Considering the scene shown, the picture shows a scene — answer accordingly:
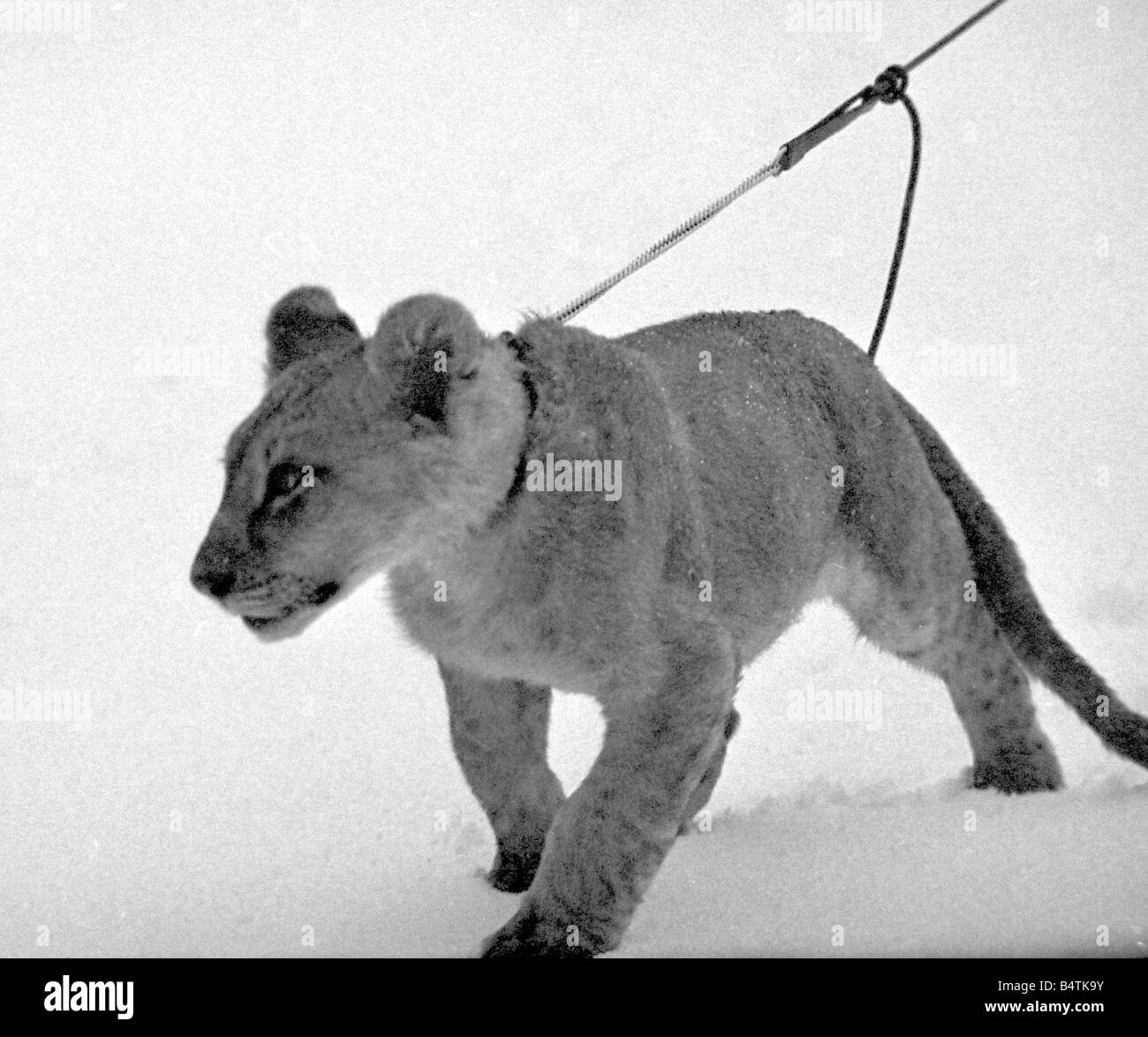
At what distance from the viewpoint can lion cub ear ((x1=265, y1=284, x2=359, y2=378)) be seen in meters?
3.40

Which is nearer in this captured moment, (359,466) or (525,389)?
(359,466)

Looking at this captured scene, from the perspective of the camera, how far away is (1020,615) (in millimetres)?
4574

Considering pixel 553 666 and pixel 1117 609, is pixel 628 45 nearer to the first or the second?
pixel 1117 609

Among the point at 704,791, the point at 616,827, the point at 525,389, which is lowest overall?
the point at 616,827

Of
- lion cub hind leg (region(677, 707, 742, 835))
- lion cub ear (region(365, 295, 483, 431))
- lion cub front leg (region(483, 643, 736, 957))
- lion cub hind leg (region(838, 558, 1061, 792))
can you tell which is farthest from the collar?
lion cub hind leg (region(838, 558, 1061, 792))

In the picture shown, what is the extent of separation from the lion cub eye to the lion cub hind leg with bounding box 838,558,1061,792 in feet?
6.30

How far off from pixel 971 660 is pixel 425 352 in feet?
7.21

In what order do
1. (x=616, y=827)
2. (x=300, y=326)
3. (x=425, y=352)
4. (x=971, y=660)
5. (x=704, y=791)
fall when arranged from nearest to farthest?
(x=425, y=352)
(x=616, y=827)
(x=300, y=326)
(x=704, y=791)
(x=971, y=660)

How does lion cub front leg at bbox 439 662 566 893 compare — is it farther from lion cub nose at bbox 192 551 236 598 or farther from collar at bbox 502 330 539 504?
lion cub nose at bbox 192 551 236 598

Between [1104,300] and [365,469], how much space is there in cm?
562

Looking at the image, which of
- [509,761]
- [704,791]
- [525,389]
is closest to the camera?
[525,389]

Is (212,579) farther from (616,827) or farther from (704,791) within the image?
(704,791)

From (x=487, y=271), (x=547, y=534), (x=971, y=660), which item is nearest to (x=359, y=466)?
(x=547, y=534)
